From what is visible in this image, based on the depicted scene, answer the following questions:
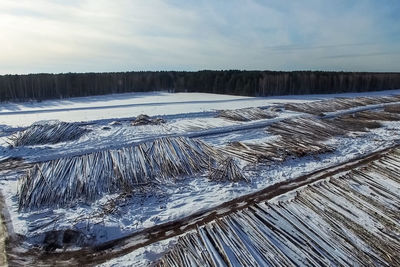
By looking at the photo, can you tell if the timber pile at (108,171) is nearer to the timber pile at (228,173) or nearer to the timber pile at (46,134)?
the timber pile at (228,173)

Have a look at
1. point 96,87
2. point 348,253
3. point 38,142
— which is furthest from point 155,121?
point 96,87

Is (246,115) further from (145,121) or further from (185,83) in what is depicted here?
(185,83)

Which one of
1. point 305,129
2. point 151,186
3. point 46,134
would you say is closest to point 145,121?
point 46,134

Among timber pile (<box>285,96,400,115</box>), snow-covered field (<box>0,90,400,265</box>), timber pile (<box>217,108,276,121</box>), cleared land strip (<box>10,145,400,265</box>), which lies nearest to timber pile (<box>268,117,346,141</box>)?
snow-covered field (<box>0,90,400,265</box>)

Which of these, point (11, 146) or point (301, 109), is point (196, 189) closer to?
point (11, 146)

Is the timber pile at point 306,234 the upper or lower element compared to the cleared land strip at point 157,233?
upper

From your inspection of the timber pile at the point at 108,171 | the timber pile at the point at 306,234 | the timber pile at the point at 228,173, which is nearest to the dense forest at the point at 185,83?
the timber pile at the point at 108,171
